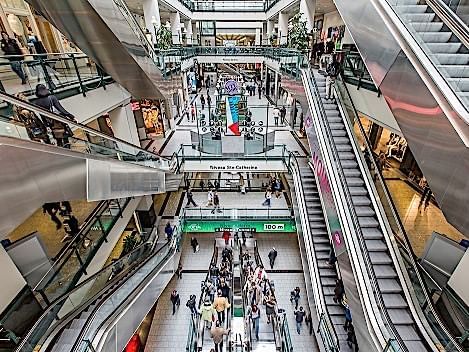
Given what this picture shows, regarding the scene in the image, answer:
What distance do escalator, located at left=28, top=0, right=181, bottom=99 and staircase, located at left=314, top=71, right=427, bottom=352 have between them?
19.5 feet

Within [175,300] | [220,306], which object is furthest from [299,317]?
[175,300]

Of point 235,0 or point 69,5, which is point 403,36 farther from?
point 235,0

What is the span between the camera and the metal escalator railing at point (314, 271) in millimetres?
6863

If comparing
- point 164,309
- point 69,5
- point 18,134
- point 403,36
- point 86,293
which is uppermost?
point 69,5

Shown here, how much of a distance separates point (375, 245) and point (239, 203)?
299 inches

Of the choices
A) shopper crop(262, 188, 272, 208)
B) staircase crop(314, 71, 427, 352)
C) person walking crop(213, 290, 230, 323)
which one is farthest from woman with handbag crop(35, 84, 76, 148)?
shopper crop(262, 188, 272, 208)

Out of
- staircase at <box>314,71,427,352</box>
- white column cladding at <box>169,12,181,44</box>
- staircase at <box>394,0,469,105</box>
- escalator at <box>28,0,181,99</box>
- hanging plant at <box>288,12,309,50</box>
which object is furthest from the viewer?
white column cladding at <box>169,12,181,44</box>

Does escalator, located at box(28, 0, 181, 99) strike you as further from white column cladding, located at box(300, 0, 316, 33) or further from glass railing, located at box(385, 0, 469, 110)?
white column cladding, located at box(300, 0, 316, 33)

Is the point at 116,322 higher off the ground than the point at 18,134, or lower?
lower

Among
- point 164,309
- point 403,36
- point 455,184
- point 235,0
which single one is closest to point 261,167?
point 164,309

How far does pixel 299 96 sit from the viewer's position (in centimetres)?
1148

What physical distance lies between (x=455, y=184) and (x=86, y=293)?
6319 millimetres

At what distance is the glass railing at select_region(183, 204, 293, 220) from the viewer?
11805 mm

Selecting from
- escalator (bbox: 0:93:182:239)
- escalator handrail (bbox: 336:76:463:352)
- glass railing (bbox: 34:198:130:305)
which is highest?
escalator (bbox: 0:93:182:239)
